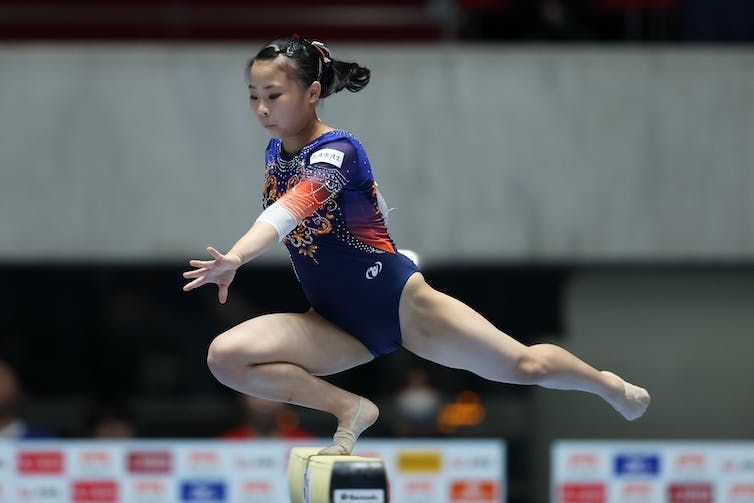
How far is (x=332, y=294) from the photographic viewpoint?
4551 mm

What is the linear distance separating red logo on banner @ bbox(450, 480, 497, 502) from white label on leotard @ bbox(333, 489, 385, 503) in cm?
372

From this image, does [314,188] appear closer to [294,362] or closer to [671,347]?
[294,362]

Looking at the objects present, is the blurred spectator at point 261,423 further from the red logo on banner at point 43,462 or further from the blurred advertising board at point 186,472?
the red logo on banner at point 43,462

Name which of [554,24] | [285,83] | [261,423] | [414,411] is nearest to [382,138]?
[554,24]

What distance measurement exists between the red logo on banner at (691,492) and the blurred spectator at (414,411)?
1.72m

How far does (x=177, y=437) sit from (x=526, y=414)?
2.51 metres

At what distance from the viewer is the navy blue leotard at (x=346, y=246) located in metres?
4.40

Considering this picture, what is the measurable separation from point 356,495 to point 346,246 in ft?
3.03

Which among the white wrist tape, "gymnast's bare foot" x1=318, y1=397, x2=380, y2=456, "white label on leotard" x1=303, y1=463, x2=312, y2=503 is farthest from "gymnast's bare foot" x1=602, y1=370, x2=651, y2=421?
the white wrist tape

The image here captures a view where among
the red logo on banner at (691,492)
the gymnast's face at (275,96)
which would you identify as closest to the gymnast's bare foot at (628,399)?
the gymnast's face at (275,96)

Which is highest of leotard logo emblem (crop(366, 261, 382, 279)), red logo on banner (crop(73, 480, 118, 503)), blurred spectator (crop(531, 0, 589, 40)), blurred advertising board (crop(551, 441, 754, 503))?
blurred spectator (crop(531, 0, 589, 40))

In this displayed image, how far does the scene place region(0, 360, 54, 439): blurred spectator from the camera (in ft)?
25.8

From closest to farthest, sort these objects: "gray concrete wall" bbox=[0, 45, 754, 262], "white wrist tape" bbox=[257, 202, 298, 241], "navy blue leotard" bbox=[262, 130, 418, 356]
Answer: "white wrist tape" bbox=[257, 202, 298, 241] < "navy blue leotard" bbox=[262, 130, 418, 356] < "gray concrete wall" bbox=[0, 45, 754, 262]

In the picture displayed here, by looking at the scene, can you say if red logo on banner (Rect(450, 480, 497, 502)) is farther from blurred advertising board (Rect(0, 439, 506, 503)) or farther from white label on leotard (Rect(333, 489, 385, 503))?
white label on leotard (Rect(333, 489, 385, 503))
